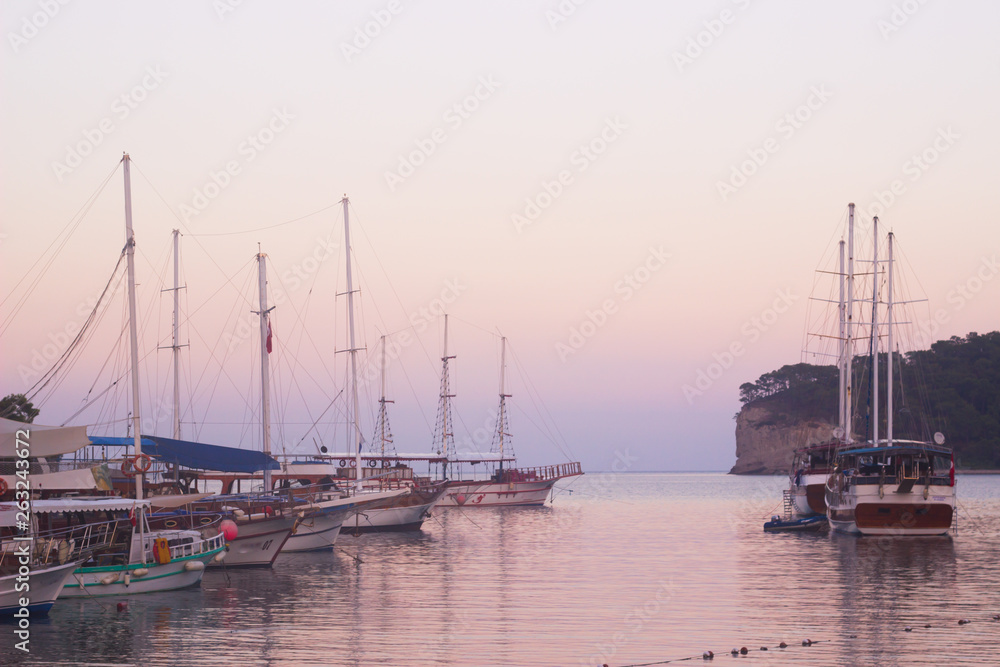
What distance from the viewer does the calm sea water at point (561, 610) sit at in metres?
21.8

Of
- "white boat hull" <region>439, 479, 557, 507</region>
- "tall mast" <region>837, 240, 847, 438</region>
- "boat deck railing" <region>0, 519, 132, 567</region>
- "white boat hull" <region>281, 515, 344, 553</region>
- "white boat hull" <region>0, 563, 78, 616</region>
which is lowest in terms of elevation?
"white boat hull" <region>439, 479, 557, 507</region>

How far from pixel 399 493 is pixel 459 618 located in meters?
25.8

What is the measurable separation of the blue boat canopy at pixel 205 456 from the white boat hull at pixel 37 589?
17.4m

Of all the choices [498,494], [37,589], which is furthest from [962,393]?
[37,589]


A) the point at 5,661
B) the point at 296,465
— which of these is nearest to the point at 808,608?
the point at 5,661

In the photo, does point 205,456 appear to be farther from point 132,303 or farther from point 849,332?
point 849,332

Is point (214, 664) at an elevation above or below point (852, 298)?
below

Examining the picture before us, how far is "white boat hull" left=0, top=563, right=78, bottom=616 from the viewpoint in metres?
25.5

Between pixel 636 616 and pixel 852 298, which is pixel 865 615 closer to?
pixel 636 616

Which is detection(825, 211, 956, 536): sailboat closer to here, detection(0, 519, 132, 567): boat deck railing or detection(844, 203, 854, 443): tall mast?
detection(844, 203, 854, 443): tall mast

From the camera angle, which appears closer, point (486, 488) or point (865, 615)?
point (865, 615)

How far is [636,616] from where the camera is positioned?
88.7ft

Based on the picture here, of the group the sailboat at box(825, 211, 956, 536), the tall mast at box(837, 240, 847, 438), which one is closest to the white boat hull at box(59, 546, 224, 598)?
the sailboat at box(825, 211, 956, 536)

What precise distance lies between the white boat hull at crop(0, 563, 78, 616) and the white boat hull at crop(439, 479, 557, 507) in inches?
2792
